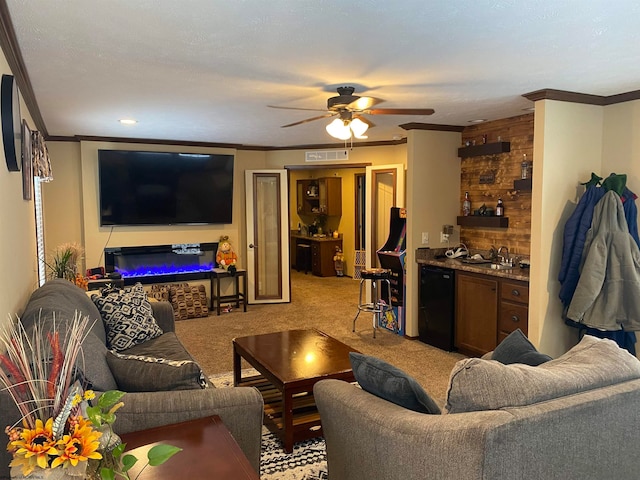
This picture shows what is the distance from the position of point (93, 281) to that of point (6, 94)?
3492 mm

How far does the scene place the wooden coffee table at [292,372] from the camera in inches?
116

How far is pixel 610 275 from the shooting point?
379 cm

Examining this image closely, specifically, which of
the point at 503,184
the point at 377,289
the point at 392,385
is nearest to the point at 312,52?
the point at 392,385

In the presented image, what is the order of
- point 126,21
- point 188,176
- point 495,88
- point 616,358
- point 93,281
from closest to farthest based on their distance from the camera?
1. point 616,358
2. point 126,21
3. point 495,88
4. point 93,281
5. point 188,176

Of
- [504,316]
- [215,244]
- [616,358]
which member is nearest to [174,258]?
[215,244]

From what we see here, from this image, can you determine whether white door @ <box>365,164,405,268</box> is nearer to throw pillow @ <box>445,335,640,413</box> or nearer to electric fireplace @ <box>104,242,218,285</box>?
electric fireplace @ <box>104,242,218,285</box>

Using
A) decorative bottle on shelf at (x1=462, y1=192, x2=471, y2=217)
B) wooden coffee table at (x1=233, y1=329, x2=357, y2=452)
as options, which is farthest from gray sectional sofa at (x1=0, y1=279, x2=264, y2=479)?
decorative bottle on shelf at (x1=462, y1=192, x2=471, y2=217)

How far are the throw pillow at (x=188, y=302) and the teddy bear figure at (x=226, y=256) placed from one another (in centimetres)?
50

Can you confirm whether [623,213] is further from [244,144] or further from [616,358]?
[244,144]

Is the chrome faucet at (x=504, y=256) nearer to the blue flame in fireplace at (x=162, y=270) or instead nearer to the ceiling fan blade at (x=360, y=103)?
the ceiling fan blade at (x=360, y=103)

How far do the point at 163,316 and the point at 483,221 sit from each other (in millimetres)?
3334

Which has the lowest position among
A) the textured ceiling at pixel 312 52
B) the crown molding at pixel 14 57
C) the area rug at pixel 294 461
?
the area rug at pixel 294 461

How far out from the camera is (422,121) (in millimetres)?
5164

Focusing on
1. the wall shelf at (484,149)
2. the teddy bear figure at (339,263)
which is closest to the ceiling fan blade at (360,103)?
the wall shelf at (484,149)
